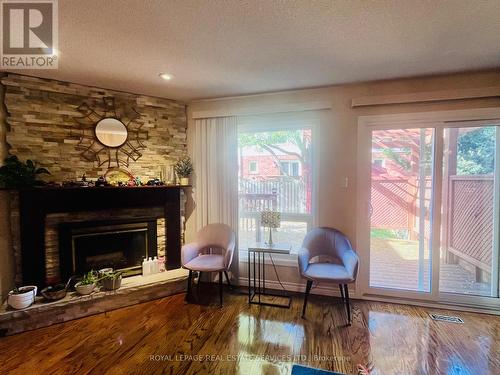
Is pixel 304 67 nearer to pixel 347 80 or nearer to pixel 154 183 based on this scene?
pixel 347 80

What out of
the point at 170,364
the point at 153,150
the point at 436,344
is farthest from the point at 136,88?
the point at 436,344

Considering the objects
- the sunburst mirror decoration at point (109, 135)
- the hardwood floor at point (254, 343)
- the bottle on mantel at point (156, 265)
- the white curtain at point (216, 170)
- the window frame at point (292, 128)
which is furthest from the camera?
the white curtain at point (216, 170)

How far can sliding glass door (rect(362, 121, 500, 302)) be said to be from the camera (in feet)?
8.54

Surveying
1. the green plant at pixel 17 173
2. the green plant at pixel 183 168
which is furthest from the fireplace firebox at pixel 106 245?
the green plant at pixel 183 168

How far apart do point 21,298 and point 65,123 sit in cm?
178

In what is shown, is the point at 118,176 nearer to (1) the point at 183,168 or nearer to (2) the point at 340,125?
(1) the point at 183,168

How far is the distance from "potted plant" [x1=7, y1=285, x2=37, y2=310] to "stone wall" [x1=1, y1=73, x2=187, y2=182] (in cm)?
112

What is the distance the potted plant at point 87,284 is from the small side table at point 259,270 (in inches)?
65.8

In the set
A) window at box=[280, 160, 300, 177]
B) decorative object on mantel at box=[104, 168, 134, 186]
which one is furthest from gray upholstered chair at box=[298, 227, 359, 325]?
decorative object on mantel at box=[104, 168, 134, 186]

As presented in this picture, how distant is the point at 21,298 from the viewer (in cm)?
225

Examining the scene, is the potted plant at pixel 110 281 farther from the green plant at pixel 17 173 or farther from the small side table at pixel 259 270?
the small side table at pixel 259 270

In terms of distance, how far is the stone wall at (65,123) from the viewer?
2525 millimetres

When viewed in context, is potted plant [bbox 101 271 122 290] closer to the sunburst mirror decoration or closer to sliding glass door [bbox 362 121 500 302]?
the sunburst mirror decoration

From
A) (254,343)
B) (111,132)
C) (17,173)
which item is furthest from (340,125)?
(17,173)
